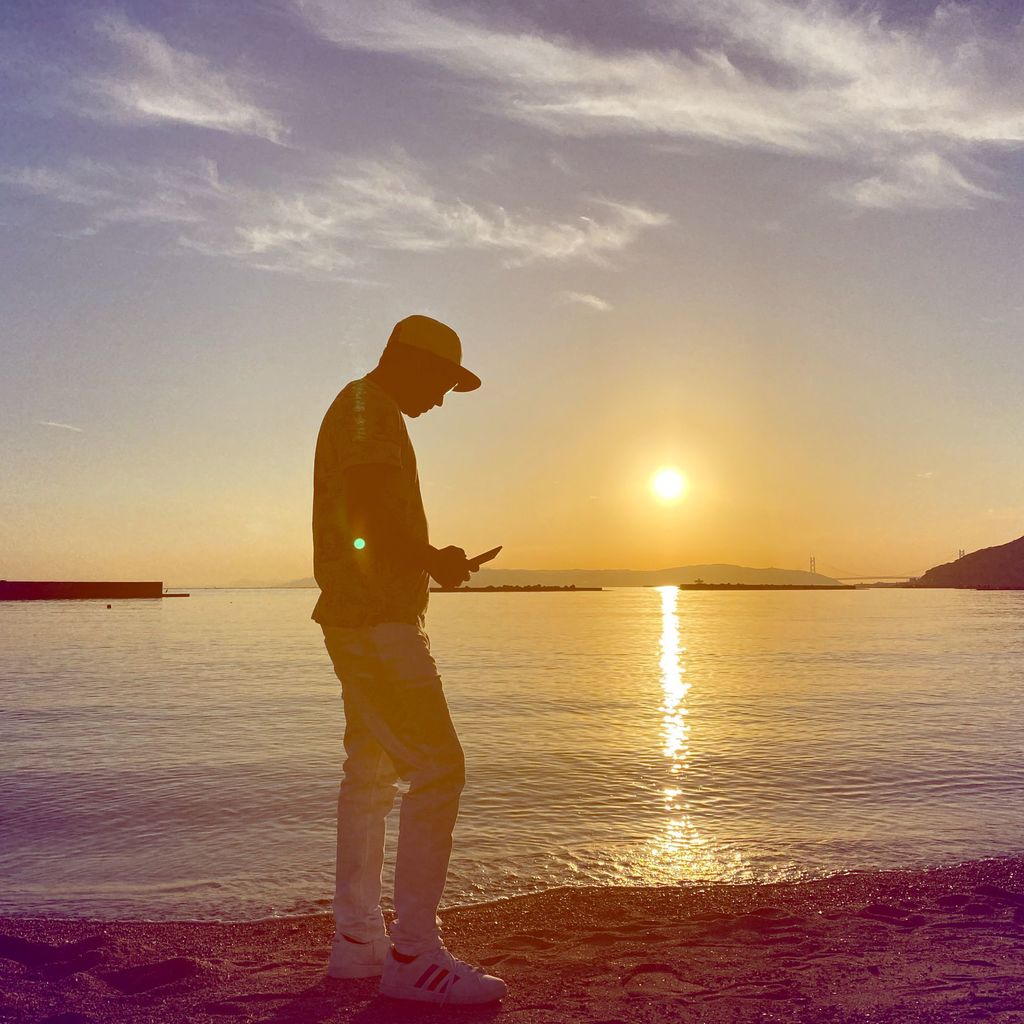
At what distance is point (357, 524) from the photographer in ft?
12.7

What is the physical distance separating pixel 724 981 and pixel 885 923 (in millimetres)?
1365

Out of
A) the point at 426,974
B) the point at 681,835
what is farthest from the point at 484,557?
the point at 681,835

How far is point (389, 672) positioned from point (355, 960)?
4.65ft

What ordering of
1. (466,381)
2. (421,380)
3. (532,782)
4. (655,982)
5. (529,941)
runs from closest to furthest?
(655,982)
(421,380)
(466,381)
(529,941)
(532,782)

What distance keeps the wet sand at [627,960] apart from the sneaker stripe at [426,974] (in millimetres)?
99

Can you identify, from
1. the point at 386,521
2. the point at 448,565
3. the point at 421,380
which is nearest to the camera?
the point at 448,565

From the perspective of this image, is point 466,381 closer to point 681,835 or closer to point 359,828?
point 359,828

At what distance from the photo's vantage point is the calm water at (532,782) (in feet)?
21.5

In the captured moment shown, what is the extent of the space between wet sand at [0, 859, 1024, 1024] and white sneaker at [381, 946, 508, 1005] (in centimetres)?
6

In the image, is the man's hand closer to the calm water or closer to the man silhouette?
the man silhouette

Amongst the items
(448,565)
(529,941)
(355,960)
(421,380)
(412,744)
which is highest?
(421,380)

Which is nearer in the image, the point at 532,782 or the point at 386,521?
the point at 386,521

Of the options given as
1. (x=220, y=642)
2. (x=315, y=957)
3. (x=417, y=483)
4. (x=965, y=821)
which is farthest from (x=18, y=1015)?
(x=220, y=642)

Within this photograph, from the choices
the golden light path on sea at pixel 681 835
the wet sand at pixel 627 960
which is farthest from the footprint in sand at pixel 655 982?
the golden light path on sea at pixel 681 835
